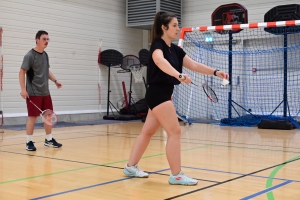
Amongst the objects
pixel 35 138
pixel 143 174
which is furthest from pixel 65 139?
pixel 143 174

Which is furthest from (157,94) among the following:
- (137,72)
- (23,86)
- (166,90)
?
(137,72)

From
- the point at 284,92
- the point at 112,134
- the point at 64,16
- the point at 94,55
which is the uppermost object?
the point at 64,16

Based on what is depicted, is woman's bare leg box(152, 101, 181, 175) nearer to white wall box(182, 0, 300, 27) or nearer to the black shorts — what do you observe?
the black shorts

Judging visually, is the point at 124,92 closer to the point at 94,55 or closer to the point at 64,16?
the point at 94,55

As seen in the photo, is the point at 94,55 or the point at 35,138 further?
the point at 94,55

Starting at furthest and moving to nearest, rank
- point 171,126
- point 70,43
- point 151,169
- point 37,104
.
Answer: point 70,43 → point 37,104 → point 151,169 → point 171,126

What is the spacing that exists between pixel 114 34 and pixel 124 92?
1934mm

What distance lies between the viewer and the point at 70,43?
1280cm

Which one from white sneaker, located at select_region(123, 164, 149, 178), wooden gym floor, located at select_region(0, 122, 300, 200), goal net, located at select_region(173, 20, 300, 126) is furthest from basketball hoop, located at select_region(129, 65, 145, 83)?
white sneaker, located at select_region(123, 164, 149, 178)

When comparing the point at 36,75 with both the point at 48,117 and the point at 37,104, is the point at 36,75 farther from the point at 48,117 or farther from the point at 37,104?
the point at 48,117

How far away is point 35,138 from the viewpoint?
8.42 m

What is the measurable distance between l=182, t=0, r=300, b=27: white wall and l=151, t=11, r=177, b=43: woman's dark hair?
929cm

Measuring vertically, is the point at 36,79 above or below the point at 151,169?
above

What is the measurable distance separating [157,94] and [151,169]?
126cm
